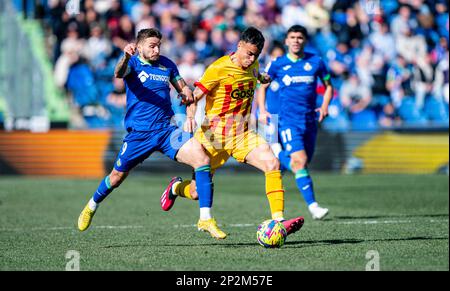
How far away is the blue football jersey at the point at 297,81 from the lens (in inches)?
501

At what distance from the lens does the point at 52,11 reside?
22.8m

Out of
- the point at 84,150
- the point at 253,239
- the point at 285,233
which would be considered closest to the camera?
the point at 285,233

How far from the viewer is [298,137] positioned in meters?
12.7

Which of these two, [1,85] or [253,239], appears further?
[1,85]

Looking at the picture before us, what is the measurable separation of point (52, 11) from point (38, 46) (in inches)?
43.4

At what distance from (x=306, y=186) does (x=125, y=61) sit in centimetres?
410

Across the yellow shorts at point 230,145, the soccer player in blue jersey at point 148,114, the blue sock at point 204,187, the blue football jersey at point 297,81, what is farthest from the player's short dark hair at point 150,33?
the blue football jersey at point 297,81

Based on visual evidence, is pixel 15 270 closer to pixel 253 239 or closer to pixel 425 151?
pixel 253 239

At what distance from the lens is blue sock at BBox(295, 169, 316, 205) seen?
12.3 m

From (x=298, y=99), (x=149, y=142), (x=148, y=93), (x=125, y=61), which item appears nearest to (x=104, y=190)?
(x=149, y=142)

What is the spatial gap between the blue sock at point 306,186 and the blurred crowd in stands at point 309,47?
7.99 meters

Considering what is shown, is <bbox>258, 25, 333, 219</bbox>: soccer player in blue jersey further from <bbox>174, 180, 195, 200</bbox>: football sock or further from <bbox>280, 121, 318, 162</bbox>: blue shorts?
<bbox>174, 180, 195, 200</bbox>: football sock

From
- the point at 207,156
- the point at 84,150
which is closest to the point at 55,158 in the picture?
the point at 84,150

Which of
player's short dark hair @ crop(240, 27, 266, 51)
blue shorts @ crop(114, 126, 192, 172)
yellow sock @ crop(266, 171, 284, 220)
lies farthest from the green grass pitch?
player's short dark hair @ crop(240, 27, 266, 51)
